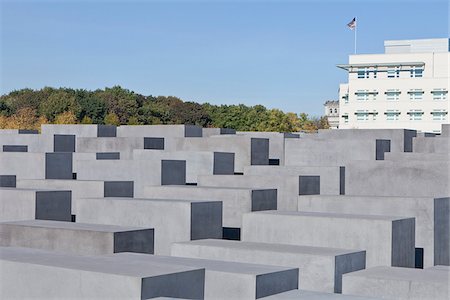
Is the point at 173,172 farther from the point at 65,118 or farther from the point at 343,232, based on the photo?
the point at 65,118

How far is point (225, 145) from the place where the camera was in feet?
75.8

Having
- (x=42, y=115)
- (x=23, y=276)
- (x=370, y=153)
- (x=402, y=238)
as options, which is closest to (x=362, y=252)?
(x=402, y=238)

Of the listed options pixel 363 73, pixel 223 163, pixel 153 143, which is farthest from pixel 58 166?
pixel 363 73

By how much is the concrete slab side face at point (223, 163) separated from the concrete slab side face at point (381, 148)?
13.9 ft

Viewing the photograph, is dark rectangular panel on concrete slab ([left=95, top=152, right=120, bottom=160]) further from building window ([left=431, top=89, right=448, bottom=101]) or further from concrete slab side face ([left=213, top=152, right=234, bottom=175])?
building window ([left=431, top=89, right=448, bottom=101])

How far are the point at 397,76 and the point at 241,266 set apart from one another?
63696 millimetres

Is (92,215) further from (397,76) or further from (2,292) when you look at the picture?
(397,76)

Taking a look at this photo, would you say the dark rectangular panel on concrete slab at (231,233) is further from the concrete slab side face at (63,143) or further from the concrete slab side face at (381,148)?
the concrete slab side face at (63,143)

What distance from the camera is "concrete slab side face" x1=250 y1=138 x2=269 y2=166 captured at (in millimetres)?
22625

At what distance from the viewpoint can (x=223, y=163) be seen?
21125mm

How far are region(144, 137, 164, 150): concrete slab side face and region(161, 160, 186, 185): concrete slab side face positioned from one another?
20.1 ft

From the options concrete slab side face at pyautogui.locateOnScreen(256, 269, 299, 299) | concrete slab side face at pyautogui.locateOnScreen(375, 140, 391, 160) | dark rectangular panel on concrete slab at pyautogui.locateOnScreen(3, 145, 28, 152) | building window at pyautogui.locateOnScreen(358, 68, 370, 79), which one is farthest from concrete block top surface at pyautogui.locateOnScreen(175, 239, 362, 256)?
building window at pyautogui.locateOnScreen(358, 68, 370, 79)

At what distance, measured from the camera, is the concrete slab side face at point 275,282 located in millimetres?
9641

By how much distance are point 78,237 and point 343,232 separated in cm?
445
